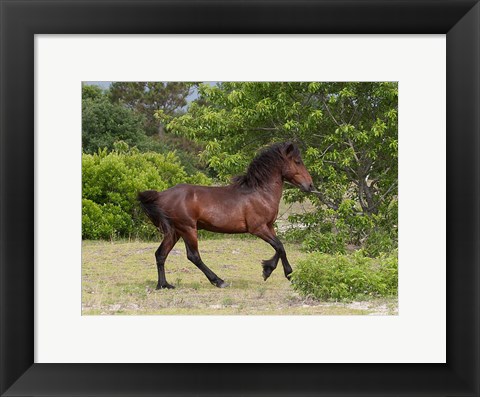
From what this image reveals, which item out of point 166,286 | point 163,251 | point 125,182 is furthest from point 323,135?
point 166,286

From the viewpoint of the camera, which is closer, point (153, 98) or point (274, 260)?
point (274, 260)

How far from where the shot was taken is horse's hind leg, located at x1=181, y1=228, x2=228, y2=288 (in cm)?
731

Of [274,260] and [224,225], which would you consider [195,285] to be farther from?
[274,260]

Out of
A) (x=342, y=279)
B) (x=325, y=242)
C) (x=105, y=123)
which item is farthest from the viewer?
(x=325, y=242)

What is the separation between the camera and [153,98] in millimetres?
8023

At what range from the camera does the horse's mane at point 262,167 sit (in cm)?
747

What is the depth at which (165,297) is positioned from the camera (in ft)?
22.1

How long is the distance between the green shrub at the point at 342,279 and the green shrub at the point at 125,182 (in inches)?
96.8

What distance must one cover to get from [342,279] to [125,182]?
367cm

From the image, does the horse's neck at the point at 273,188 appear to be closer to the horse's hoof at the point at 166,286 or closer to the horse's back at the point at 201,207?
the horse's back at the point at 201,207

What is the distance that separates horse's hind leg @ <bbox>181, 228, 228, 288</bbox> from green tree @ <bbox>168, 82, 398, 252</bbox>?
4.16ft
